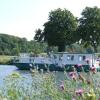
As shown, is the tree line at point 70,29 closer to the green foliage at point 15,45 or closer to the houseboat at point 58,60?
the houseboat at point 58,60

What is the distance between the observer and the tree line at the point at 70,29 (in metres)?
81.5

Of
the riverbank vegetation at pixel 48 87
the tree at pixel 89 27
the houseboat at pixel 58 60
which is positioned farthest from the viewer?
the tree at pixel 89 27

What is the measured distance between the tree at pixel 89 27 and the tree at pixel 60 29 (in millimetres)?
1489

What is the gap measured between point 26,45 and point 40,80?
12932 centimetres

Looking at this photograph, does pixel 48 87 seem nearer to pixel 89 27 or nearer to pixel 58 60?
pixel 58 60

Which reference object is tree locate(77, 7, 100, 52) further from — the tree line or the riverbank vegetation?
the riverbank vegetation

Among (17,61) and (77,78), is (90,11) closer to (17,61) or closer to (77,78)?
(17,61)

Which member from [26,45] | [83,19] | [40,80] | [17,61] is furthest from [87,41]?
[40,80]

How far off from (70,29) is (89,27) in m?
3.27

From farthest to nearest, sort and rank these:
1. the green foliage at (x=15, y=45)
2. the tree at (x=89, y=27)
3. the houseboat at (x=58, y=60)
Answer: the green foliage at (x=15, y=45), the tree at (x=89, y=27), the houseboat at (x=58, y=60)

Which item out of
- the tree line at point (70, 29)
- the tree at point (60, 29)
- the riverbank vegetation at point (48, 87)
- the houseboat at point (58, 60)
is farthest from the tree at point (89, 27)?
the riverbank vegetation at point (48, 87)

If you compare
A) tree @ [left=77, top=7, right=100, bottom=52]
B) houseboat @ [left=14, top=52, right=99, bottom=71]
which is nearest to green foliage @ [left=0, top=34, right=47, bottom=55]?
tree @ [left=77, top=7, right=100, bottom=52]

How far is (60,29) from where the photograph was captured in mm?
82312

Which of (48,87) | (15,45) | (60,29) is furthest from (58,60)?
(15,45)
